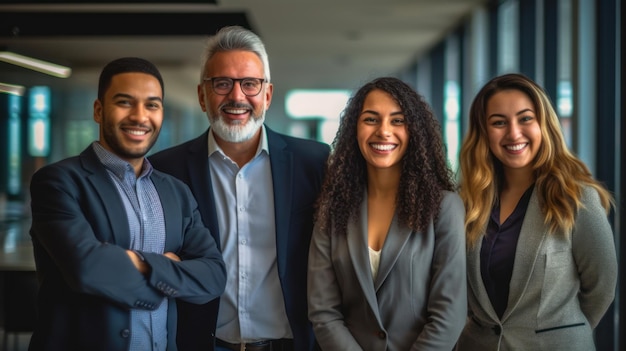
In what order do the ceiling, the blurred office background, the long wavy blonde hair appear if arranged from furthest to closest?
1. the ceiling
2. the blurred office background
3. the long wavy blonde hair

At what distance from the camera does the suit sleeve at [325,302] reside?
2006 millimetres

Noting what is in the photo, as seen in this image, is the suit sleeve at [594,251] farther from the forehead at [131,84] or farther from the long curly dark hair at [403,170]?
the forehead at [131,84]

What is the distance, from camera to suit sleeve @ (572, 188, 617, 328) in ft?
6.98

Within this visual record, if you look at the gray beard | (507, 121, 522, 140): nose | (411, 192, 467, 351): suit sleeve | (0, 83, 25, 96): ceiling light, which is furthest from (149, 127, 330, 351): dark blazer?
(0, 83, 25, 96): ceiling light

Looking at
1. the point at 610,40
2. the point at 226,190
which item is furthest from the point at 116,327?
the point at 610,40

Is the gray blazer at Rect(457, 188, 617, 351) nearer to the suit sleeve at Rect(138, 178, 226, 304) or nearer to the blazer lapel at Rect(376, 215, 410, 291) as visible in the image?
the blazer lapel at Rect(376, 215, 410, 291)

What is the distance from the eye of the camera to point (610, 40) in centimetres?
399

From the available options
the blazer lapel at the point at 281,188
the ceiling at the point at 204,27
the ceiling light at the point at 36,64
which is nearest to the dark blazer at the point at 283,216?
the blazer lapel at the point at 281,188

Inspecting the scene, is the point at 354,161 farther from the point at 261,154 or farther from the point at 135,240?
the point at 135,240

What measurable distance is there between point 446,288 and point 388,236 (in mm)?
240

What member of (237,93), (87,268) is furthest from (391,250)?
(87,268)

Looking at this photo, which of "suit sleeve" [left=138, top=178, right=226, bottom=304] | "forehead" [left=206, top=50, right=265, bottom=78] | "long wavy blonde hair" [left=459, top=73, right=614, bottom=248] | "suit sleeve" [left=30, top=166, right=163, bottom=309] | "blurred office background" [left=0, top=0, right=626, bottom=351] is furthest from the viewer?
"blurred office background" [left=0, top=0, right=626, bottom=351]

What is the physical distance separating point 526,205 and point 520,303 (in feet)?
1.15

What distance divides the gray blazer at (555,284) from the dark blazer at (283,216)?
2.05 feet
